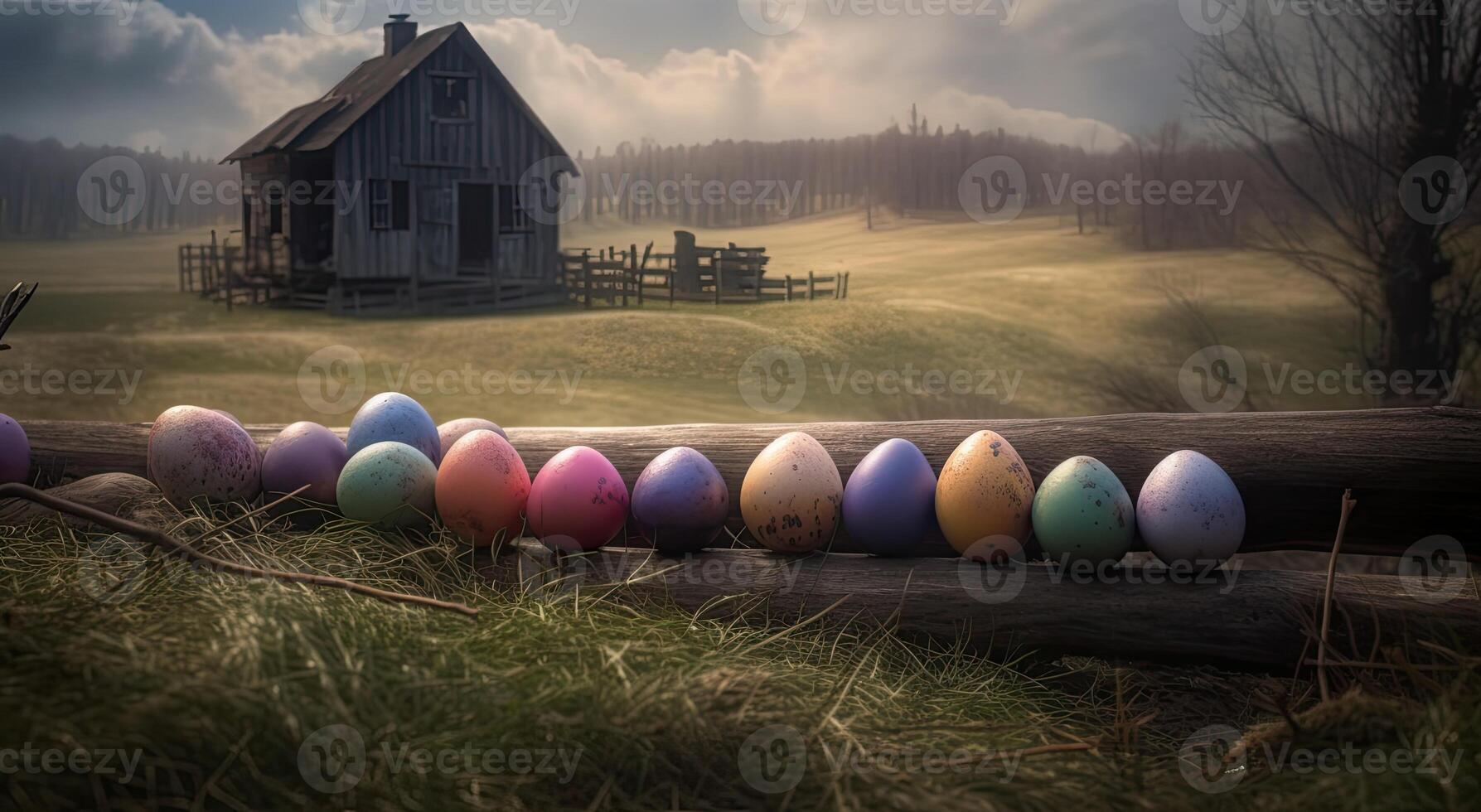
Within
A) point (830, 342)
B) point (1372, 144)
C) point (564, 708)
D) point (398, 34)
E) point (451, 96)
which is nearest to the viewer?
point (564, 708)

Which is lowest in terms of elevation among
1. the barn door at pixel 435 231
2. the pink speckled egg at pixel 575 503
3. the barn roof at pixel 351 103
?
the pink speckled egg at pixel 575 503

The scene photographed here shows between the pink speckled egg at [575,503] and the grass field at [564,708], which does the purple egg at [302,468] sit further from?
the pink speckled egg at [575,503]

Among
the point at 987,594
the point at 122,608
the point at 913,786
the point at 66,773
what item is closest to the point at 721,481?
the point at 987,594

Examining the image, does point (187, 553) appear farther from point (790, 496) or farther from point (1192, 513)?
point (1192, 513)

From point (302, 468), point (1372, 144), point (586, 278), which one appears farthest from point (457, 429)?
point (1372, 144)

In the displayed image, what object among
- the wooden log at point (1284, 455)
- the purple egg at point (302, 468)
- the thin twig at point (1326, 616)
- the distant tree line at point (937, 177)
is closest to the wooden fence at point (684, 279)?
the distant tree line at point (937, 177)

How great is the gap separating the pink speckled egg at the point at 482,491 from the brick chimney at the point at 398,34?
3161 mm

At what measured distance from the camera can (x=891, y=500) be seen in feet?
8.84

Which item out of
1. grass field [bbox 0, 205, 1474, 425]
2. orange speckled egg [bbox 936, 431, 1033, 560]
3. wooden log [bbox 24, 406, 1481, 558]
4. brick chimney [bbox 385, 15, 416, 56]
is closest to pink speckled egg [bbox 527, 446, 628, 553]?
wooden log [bbox 24, 406, 1481, 558]

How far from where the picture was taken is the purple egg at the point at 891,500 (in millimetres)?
2699

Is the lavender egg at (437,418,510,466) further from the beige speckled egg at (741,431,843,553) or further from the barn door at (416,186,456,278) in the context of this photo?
the barn door at (416,186,456,278)

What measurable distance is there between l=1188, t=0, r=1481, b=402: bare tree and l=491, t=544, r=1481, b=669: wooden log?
2705mm

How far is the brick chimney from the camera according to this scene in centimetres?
509

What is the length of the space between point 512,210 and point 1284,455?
4.58 m
